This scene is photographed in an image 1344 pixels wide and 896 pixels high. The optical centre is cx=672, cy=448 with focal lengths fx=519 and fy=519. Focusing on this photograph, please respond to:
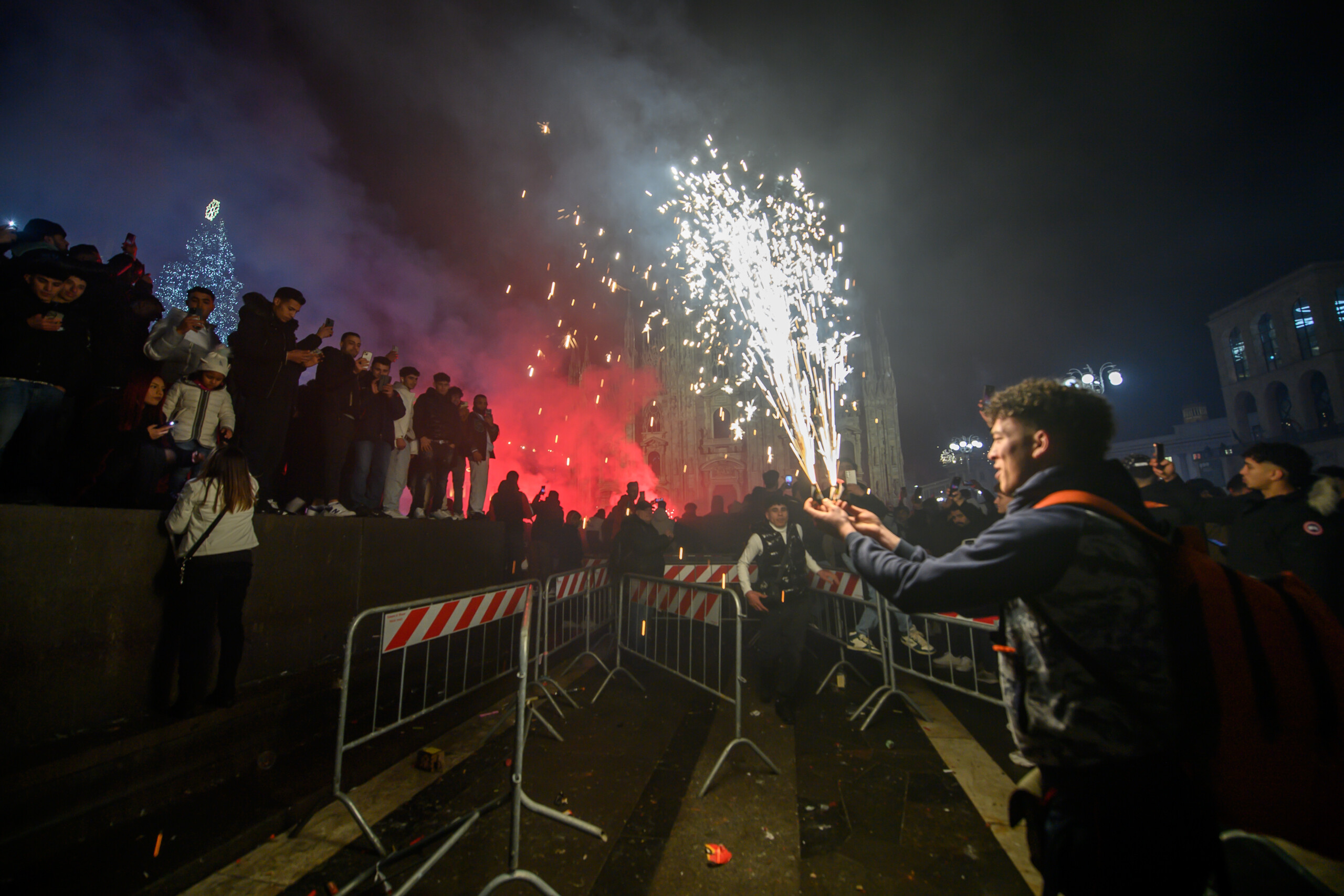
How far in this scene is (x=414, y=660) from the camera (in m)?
6.31

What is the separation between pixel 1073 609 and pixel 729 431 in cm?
4016

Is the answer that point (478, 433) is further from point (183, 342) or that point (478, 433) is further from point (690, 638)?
point (690, 638)

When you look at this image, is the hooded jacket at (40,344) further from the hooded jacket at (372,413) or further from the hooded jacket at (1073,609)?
the hooded jacket at (1073,609)

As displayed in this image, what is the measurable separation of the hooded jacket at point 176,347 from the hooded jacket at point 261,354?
0.66 ft

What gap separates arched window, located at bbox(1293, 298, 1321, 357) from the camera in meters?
36.8

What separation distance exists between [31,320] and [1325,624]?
777 cm

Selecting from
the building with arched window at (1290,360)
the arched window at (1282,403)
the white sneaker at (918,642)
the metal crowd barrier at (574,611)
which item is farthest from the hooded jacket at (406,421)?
the arched window at (1282,403)

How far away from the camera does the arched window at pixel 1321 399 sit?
3594 cm

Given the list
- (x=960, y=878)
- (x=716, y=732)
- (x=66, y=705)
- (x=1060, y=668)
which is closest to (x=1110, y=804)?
(x=1060, y=668)

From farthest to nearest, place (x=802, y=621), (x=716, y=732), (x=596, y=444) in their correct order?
(x=596, y=444) < (x=802, y=621) < (x=716, y=732)

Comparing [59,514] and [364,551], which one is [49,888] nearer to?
[59,514]

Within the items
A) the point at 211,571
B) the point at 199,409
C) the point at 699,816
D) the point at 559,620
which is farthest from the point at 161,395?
the point at 699,816

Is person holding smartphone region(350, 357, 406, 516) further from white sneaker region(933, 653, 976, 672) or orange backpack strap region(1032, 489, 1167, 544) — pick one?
white sneaker region(933, 653, 976, 672)

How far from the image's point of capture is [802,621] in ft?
20.1
